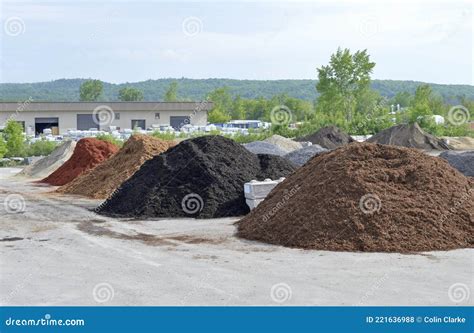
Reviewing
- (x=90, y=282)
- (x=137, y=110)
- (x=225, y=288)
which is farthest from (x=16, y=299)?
(x=137, y=110)

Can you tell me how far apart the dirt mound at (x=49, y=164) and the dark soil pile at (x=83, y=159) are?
4048 millimetres

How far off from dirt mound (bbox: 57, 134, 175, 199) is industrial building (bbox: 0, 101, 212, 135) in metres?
41.2

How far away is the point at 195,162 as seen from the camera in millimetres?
19422

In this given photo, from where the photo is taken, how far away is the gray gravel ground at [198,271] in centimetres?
985

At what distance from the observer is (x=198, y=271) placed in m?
11.6

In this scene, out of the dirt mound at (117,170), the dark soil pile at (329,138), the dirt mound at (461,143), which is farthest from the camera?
the dirt mound at (461,143)

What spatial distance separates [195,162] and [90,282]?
8.75 metres

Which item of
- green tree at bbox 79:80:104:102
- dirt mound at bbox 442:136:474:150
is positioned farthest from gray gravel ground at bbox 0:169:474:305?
green tree at bbox 79:80:104:102

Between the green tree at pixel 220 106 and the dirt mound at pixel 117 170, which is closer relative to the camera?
the dirt mound at pixel 117 170

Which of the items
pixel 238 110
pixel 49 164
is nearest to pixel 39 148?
pixel 49 164

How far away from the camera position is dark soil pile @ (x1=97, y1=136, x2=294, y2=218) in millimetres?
18125

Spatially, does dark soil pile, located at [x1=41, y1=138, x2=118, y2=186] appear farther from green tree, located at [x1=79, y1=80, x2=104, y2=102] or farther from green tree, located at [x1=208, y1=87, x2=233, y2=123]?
green tree, located at [x1=79, y1=80, x2=104, y2=102]

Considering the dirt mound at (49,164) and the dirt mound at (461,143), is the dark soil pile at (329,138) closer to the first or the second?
the dirt mound at (461,143)

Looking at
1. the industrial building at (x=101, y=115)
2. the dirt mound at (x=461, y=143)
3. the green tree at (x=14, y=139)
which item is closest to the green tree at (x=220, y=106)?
the industrial building at (x=101, y=115)
